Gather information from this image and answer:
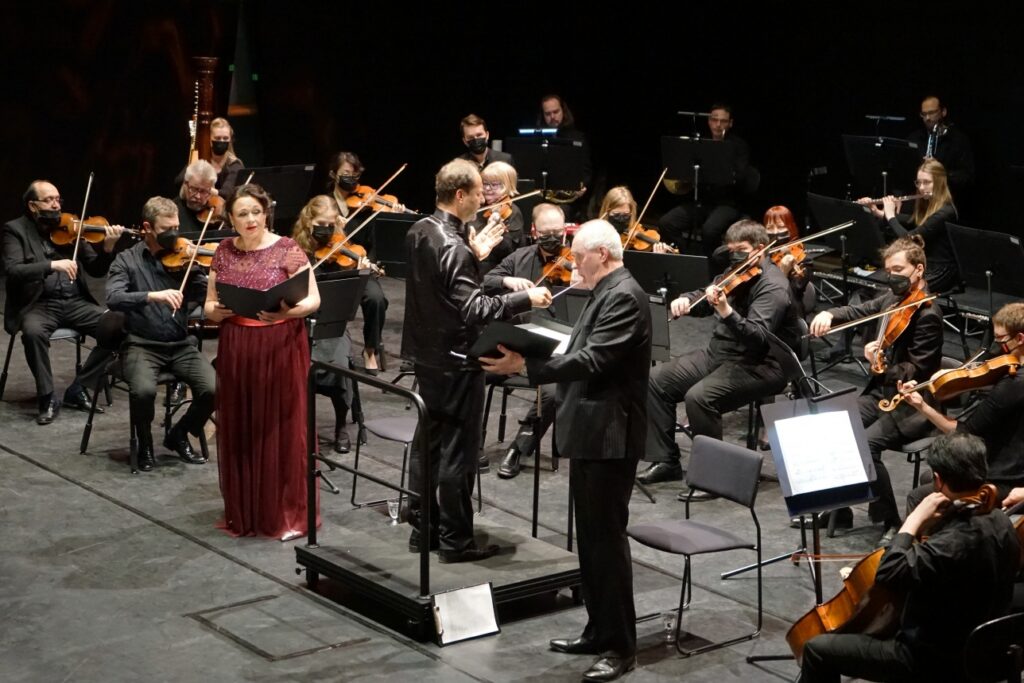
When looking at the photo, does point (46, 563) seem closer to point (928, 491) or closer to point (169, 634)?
point (169, 634)

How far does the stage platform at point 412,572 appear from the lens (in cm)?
582

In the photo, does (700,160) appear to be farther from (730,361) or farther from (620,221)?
(730,361)

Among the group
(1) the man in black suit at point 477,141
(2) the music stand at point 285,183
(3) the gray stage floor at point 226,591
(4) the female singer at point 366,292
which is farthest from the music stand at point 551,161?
(3) the gray stage floor at point 226,591

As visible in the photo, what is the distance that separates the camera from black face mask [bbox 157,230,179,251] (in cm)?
781

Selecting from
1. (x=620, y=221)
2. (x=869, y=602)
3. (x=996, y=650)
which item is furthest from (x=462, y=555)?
(x=620, y=221)

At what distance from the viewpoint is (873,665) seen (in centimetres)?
476

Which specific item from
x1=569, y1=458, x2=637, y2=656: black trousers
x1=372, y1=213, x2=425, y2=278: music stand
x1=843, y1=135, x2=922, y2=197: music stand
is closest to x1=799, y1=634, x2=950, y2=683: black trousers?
x1=569, y1=458, x2=637, y2=656: black trousers

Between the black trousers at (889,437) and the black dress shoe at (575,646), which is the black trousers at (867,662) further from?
the black trousers at (889,437)

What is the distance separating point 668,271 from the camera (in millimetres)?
8180

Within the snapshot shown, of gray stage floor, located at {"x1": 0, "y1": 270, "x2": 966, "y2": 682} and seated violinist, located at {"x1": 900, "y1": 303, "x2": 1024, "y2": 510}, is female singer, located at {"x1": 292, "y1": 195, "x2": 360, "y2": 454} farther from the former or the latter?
seated violinist, located at {"x1": 900, "y1": 303, "x2": 1024, "y2": 510}

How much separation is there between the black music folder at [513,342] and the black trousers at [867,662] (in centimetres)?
137

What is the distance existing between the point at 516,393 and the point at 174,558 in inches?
125

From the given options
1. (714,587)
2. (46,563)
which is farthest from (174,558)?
(714,587)

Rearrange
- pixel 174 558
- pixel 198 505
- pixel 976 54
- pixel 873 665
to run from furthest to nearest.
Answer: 1. pixel 976 54
2. pixel 198 505
3. pixel 174 558
4. pixel 873 665
